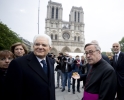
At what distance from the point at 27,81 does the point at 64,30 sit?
48.2 metres

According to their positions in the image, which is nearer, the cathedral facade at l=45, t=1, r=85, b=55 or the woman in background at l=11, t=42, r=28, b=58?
the woman in background at l=11, t=42, r=28, b=58

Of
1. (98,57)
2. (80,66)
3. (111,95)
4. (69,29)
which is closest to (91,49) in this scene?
(98,57)

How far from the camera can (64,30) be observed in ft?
160

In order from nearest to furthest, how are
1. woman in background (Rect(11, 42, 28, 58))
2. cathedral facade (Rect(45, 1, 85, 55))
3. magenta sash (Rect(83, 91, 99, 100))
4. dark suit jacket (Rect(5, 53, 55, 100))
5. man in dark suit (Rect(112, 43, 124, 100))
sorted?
dark suit jacket (Rect(5, 53, 55, 100)) < magenta sash (Rect(83, 91, 99, 100)) < woman in background (Rect(11, 42, 28, 58)) < man in dark suit (Rect(112, 43, 124, 100)) < cathedral facade (Rect(45, 1, 85, 55))

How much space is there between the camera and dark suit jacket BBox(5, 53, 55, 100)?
1.49 meters

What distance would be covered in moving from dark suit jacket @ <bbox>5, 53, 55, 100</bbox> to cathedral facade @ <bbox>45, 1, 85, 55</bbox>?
145ft

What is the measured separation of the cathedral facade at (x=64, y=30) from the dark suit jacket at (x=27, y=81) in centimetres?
4409

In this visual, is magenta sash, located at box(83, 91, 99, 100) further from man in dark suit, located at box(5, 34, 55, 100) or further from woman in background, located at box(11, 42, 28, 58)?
woman in background, located at box(11, 42, 28, 58)

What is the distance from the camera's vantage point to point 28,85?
1.57 m

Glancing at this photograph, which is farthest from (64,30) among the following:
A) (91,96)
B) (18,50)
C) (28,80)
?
(28,80)

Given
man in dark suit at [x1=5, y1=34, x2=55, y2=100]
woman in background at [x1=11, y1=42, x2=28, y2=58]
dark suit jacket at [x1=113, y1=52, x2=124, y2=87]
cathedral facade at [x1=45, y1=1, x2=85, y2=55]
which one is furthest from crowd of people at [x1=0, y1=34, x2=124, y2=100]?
cathedral facade at [x1=45, y1=1, x2=85, y2=55]

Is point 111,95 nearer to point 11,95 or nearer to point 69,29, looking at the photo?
point 11,95

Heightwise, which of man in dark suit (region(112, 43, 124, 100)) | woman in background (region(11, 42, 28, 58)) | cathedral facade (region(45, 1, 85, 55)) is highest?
cathedral facade (region(45, 1, 85, 55))

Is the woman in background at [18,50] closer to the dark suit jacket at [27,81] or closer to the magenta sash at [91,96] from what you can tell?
the dark suit jacket at [27,81]
